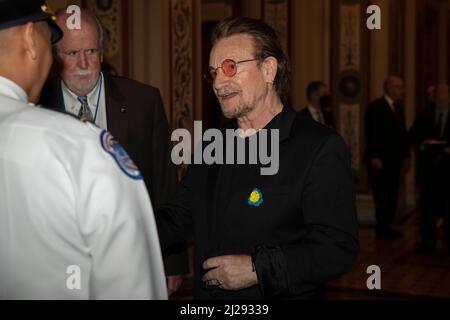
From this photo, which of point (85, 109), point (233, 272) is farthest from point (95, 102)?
point (233, 272)

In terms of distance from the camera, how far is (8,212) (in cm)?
128

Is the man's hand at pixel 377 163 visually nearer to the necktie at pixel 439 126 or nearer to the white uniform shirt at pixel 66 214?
the necktie at pixel 439 126

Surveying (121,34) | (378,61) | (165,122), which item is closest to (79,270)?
(165,122)

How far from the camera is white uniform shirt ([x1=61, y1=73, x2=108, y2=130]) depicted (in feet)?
8.37

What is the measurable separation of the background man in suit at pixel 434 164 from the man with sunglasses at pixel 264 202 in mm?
4896

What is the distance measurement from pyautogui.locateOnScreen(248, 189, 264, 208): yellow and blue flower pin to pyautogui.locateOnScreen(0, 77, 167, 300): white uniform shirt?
0.67 meters

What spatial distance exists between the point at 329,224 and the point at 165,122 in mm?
1108

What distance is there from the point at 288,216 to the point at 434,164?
16.9ft

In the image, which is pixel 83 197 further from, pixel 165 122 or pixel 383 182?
pixel 383 182

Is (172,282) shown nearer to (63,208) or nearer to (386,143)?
(63,208)

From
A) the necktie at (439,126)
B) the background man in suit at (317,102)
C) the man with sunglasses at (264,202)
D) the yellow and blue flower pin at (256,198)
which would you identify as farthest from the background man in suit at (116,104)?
the background man in suit at (317,102)

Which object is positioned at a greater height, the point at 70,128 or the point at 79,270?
the point at 70,128

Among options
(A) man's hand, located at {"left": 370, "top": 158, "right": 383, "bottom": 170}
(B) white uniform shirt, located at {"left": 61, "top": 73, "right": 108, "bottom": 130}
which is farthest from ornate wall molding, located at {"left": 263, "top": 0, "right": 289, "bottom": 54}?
(B) white uniform shirt, located at {"left": 61, "top": 73, "right": 108, "bottom": 130}

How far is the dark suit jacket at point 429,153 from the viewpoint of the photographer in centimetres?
662
